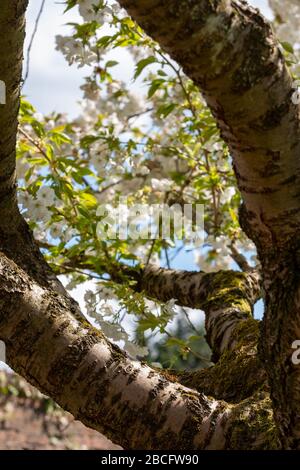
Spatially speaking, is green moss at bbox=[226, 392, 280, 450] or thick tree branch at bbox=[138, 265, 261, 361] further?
thick tree branch at bbox=[138, 265, 261, 361]

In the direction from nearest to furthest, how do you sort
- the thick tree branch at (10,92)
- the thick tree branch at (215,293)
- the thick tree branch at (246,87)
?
the thick tree branch at (246,87) → the thick tree branch at (10,92) → the thick tree branch at (215,293)

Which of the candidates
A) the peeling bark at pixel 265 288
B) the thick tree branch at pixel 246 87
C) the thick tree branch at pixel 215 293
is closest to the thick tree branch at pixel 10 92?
the peeling bark at pixel 265 288

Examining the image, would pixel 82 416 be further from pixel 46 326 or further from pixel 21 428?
Result: pixel 21 428

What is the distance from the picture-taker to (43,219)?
2549mm

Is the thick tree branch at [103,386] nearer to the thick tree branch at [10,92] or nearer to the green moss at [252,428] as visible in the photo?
the green moss at [252,428]

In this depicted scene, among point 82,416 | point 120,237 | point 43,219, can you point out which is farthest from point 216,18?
point 120,237

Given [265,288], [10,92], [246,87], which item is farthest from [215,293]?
[246,87]

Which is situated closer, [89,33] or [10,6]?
[10,6]

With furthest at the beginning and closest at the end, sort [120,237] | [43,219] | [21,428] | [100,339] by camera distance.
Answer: [21,428], [120,237], [43,219], [100,339]

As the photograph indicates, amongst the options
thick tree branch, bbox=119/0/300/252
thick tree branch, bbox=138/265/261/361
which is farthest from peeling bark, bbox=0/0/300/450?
thick tree branch, bbox=138/265/261/361

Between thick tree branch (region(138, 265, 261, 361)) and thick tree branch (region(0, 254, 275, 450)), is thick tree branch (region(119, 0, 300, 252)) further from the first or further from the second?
thick tree branch (region(138, 265, 261, 361))

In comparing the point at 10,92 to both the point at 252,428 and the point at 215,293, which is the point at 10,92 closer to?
the point at 252,428

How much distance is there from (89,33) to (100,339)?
168 cm

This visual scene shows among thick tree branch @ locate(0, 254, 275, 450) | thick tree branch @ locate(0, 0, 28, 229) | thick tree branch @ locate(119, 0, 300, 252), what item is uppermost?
thick tree branch @ locate(0, 0, 28, 229)
